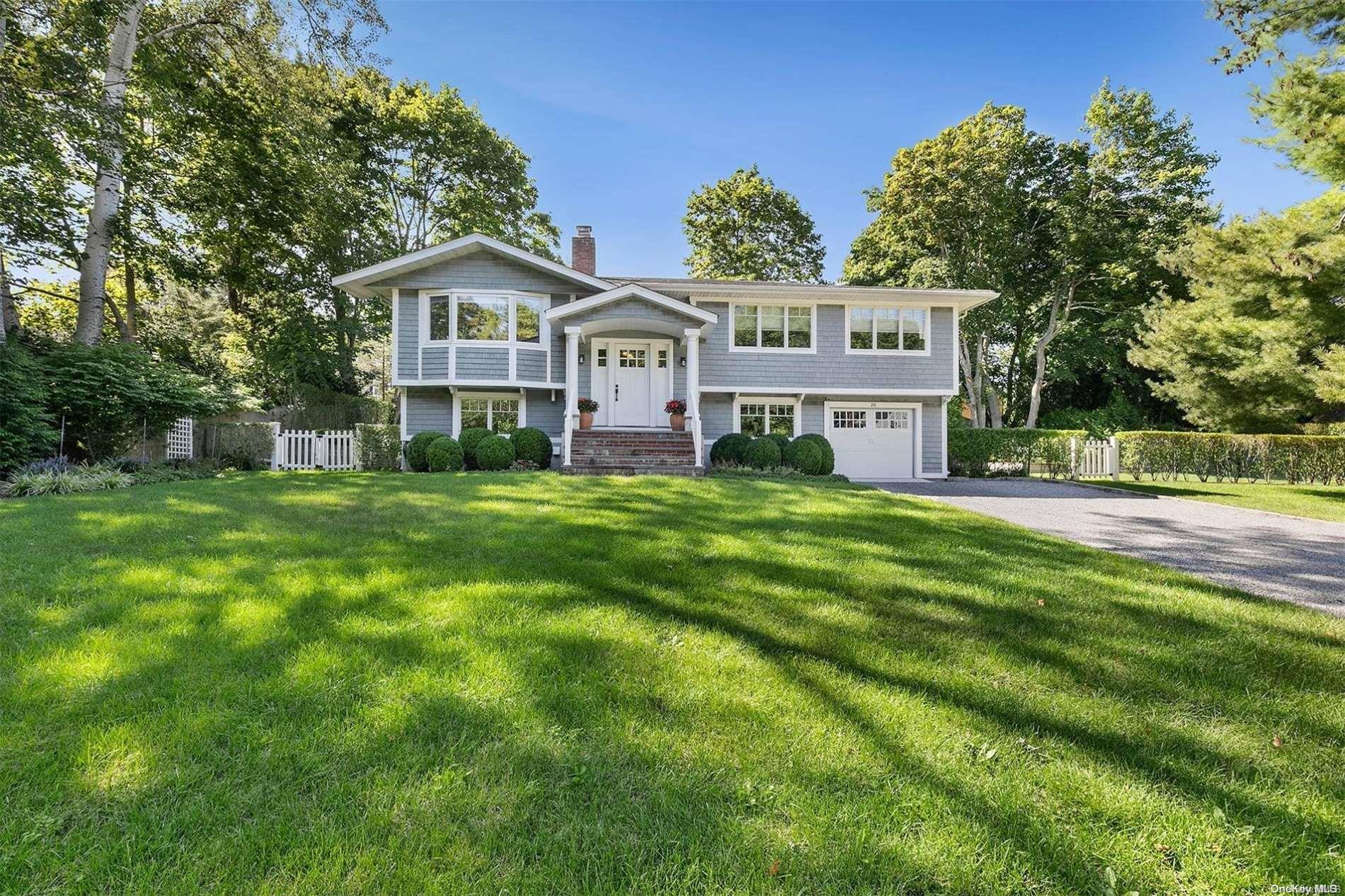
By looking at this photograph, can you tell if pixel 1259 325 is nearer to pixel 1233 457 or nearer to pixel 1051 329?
pixel 1233 457

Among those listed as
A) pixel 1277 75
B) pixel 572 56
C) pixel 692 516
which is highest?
pixel 572 56

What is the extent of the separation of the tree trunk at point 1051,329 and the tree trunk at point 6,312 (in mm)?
31658

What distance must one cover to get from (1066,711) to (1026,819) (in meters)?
0.96

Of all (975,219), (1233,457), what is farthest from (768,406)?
(975,219)

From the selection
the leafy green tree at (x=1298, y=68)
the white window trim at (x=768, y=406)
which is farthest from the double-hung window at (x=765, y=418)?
the leafy green tree at (x=1298, y=68)

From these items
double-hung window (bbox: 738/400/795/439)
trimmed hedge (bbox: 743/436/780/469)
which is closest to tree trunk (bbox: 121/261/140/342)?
double-hung window (bbox: 738/400/795/439)

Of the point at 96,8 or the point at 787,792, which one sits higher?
the point at 96,8

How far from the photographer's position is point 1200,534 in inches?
286

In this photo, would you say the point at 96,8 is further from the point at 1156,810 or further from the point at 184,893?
the point at 1156,810

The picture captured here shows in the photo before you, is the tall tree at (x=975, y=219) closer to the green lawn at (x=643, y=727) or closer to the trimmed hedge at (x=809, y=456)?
the trimmed hedge at (x=809, y=456)

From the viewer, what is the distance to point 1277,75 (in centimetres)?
842

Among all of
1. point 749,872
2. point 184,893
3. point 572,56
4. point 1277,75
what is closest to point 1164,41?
point 1277,75

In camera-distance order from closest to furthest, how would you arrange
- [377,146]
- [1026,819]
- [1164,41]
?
[1026,819], [1164,41], [377,146]

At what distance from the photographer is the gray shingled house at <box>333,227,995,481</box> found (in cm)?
1377
